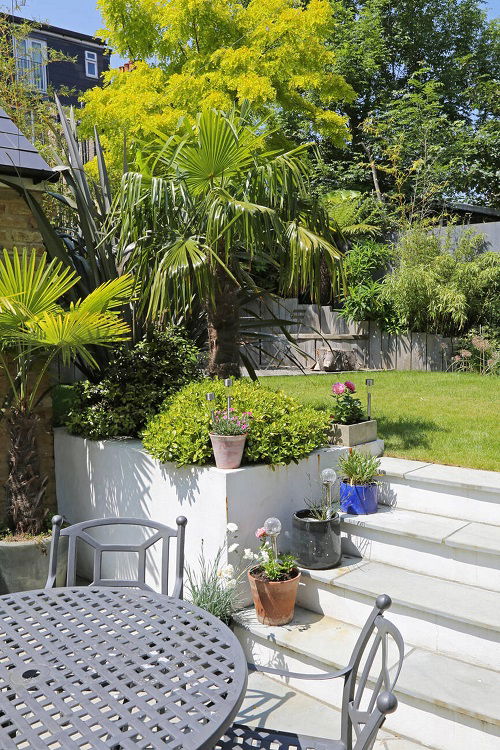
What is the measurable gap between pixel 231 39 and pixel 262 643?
969cm

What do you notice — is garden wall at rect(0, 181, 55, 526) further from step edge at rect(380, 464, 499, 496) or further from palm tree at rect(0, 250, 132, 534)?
step edge at rect(380, 464, 499, 496)

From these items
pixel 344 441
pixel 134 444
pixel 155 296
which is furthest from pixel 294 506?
pixel 155 296

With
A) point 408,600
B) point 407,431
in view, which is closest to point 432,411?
point 407,431

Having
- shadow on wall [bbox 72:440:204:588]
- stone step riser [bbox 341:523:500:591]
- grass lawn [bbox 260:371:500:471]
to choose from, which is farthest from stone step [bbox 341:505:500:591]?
shadow on wall [bbox 72:440:204:588]

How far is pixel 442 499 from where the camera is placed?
13.3 ft

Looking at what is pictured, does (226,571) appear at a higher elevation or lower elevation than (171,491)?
lower

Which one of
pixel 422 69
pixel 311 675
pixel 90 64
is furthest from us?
pixel 90 64

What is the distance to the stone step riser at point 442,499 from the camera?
386 centimetres

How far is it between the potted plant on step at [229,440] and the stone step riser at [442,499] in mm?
1176

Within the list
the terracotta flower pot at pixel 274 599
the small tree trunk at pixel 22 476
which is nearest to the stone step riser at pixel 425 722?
the terracotta flower pot at pixel 274 599

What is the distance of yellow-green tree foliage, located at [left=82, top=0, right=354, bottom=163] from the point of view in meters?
9.57

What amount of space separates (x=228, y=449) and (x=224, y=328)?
1.24 m

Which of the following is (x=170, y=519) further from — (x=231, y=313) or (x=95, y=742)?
(x=95, y=742)

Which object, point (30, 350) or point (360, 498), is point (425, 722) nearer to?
point (360, 498)
